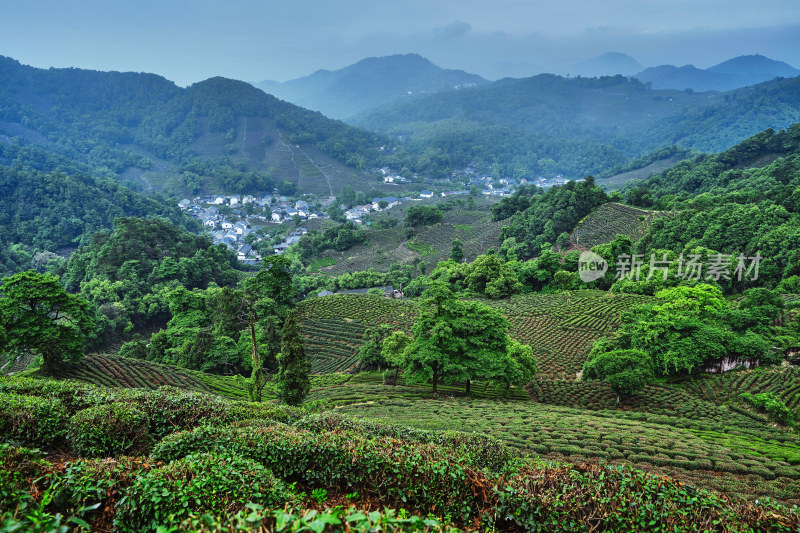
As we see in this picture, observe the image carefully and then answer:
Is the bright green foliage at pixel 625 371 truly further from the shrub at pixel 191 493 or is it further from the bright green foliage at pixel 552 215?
the bright green foliage at pixel 552 215

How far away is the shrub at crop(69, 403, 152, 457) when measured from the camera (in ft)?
24.5

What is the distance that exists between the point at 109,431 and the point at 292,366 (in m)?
9.88

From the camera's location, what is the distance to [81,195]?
268ft

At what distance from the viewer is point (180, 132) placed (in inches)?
6801

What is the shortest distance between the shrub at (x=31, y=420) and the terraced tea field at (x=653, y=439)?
8.04 m

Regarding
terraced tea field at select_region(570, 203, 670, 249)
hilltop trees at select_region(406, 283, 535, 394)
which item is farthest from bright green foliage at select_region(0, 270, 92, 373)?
terraced tea field at select_region(570, 203, 670, 249)

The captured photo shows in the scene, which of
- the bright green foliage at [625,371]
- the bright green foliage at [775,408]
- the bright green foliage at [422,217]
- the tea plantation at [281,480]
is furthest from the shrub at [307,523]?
the bright green foliage at [422,217]

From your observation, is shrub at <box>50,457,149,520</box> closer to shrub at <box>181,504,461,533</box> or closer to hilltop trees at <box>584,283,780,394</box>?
shrub at <box>181,504,461,533</box>

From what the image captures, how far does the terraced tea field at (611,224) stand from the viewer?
200 feet

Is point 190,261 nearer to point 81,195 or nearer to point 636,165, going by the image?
point 81,195

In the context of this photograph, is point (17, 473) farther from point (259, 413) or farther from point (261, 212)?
point (261, 212)

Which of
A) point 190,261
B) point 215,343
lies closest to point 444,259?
point 190,261

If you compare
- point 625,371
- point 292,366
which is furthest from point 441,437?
point 625,371

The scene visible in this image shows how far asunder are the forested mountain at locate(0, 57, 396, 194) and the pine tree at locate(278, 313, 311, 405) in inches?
4902
